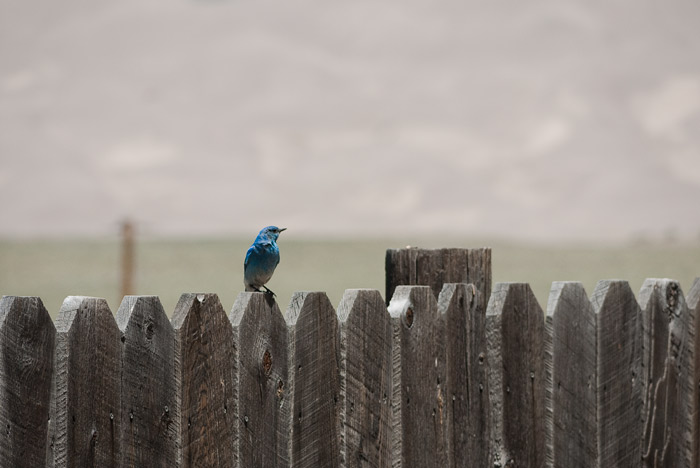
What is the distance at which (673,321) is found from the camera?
A: 4.05 m

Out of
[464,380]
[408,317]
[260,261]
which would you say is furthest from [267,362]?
[464,380]

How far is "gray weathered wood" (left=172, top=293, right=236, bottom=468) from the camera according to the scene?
298cm

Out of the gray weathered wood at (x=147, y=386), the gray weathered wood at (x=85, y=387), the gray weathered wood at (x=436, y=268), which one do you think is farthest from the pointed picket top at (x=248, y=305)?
the gray weathered wood at (x=436, y=268)

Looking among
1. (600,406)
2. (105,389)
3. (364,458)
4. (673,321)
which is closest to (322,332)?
(364,458)

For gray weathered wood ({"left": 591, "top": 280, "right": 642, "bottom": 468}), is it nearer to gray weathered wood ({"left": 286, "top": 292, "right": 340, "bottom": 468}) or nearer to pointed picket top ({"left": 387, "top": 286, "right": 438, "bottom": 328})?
pointed picket top ({"left": 387, "top": 286, "right": 438, "bottom": 328})

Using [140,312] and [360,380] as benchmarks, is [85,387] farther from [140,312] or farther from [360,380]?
[360,380]

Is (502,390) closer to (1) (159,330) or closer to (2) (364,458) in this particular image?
(2) (364,458)

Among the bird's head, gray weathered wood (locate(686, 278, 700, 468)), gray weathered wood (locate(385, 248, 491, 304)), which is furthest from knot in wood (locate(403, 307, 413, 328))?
gray weathered wood (locate(686, 278, 700, 468))

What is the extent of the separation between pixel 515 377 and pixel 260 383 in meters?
1.23

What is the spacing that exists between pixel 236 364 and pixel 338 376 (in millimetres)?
461

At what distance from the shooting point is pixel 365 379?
10.9ft

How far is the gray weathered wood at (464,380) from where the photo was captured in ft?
11.6

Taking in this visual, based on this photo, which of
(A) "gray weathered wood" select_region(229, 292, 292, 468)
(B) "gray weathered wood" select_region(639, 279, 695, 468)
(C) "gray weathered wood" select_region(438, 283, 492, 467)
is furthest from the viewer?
(B) "gray weathered wood" select_region(639, 279, 695, 468)

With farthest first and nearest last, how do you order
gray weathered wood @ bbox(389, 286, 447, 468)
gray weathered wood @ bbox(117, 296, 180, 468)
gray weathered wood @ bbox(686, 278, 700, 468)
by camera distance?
gray weathered wood @ bbox(686, 278, 700, 468), gray weathered wood @ bbox(389, 286, 447, 468), gray weathered wood @ bbox(117, 296, 180, 468)
